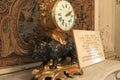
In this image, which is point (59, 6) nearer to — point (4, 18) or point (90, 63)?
point (4, 18)

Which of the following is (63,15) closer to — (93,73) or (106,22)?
(93,73)

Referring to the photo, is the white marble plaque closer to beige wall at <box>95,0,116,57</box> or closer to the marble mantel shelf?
the marble mantel shelf

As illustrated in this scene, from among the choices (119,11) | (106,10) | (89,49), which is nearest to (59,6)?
(89,49)

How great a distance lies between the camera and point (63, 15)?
0.88 m

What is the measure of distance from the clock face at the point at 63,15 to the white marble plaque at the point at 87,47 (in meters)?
0.14

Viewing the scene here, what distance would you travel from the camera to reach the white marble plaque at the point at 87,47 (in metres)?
1.04

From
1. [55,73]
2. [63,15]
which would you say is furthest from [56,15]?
[55,73]

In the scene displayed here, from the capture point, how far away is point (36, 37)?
1045 millimetres

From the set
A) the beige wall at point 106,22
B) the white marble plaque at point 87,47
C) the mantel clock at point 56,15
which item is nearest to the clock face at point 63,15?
the mantel clock at point 56,15

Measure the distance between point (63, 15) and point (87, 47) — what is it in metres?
0.28

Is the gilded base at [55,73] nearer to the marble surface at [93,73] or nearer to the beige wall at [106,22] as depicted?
the marble surface at [93,73]

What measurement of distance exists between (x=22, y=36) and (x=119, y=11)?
40.8 inches

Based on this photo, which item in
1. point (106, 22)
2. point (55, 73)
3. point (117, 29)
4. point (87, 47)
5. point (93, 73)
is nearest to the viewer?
point (55, 73)

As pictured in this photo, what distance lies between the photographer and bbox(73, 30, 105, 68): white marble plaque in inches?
40.8
